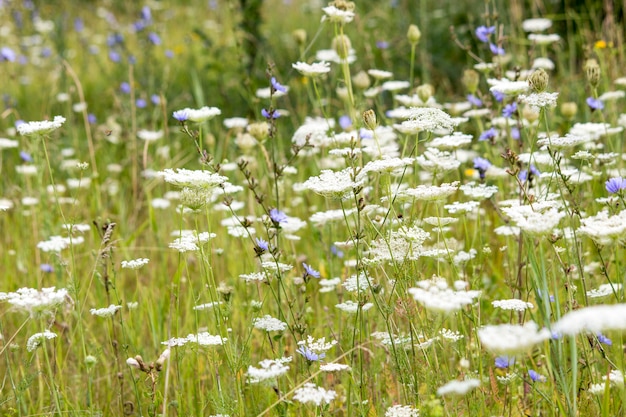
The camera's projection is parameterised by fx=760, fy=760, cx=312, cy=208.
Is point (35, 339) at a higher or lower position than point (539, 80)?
lower

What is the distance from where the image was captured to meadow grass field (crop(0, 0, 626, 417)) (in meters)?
1.57

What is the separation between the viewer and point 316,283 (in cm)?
258

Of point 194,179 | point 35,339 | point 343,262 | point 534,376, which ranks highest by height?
point 194,179

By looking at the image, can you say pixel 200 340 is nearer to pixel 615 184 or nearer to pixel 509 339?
pixel 509 339

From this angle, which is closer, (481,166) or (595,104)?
(481,166)

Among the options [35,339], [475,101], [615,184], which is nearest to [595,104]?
[475,101]

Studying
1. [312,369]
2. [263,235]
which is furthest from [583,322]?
[263,235]

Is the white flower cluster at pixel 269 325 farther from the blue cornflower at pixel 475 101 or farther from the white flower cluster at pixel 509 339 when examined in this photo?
the blue cornflower at pixel 475 101

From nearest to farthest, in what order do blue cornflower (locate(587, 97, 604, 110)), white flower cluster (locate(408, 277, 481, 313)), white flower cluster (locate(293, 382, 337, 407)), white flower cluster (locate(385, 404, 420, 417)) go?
white flower cluster (locate(408, 277, 481, 313))
white flower cluster (locate(293, 382, 337, 407))
white flower cluster (locate(385, 404, 420, 417))
blue cornflower (locate(587, 97, 604, 110))

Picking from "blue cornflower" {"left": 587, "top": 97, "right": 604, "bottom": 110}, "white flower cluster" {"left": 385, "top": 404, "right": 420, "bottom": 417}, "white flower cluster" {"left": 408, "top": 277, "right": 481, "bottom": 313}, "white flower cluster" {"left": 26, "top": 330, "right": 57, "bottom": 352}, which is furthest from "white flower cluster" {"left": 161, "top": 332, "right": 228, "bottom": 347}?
"blue cornflower" {"left": 587, "top": 97, "right": 604, "bottom": 110}

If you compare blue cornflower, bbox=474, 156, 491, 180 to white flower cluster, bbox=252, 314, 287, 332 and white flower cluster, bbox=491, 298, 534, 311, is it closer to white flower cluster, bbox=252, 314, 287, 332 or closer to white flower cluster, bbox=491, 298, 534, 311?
white flower cluster, bbox=491, 298, 534, 311

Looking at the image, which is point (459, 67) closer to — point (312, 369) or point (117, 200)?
point (117, 200)

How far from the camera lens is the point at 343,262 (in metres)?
2.70

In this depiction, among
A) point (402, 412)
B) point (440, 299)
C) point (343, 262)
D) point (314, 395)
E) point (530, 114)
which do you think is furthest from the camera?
point (343, 262)
